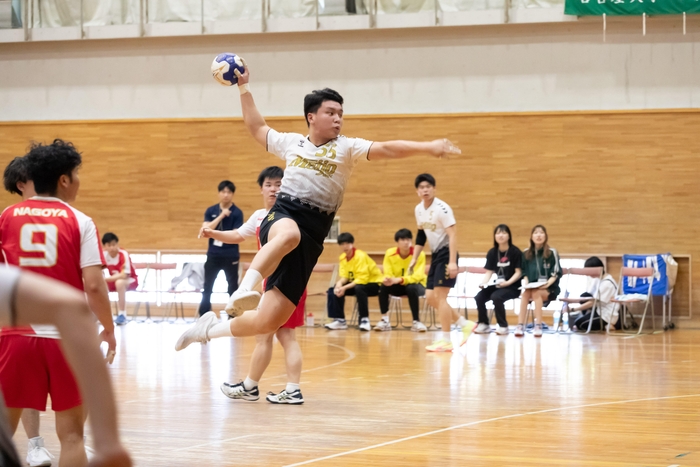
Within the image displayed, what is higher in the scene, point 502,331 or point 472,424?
point 472,424

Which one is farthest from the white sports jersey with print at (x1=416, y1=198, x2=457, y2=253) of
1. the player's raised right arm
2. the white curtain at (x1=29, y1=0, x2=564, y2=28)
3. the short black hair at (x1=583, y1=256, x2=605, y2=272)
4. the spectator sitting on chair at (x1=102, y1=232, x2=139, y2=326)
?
the spectator sitting on chair at (x1=102, y1=232, x2=139, y2=326)

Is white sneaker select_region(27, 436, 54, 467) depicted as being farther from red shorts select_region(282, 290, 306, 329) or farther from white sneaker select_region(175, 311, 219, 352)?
red shorts select_region(282, 290, 306, 329)

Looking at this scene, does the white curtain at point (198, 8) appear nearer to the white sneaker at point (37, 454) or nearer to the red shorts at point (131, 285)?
the red shorts at point (131, 285)

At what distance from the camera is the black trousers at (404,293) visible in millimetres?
13281

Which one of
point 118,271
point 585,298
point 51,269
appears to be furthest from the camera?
point 118,271

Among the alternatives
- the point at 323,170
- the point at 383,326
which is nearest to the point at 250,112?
the point at 323,170

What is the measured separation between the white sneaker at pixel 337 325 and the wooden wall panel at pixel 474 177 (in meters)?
1.74

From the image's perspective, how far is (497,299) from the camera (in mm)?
12703

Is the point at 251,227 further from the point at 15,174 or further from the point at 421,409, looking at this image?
the point at 15,174

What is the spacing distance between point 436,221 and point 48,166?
714 centimetres

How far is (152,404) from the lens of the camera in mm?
6199

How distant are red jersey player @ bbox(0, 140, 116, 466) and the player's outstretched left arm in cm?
196

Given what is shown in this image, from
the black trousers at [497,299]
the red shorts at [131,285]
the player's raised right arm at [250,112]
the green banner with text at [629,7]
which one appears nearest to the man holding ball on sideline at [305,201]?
the player's raised right arm at [250,112]

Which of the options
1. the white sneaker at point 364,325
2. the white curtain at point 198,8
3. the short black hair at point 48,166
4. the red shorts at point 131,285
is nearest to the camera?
the short black hair at point 48,166
